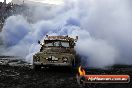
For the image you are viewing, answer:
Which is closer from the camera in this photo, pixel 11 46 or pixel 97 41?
pixel 97 41

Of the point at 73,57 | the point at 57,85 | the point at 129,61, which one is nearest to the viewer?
the point at 57,85

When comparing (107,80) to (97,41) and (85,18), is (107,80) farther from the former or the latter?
(85,18)

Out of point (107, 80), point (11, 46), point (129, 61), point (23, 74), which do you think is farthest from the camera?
point (11, 46)

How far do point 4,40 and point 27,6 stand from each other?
148 feet

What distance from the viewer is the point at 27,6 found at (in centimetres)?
8950

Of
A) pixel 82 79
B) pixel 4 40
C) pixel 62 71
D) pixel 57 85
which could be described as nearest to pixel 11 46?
pixel 4 40

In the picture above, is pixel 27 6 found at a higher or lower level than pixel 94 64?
higher

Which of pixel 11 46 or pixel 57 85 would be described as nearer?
pixel 57 85

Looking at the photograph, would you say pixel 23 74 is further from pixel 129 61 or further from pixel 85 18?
pixel 85 18

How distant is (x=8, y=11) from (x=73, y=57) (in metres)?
60.6

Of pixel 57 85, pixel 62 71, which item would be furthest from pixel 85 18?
pixel 57 85

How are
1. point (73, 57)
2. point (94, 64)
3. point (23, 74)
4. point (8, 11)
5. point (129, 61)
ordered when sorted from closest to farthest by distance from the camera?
point (23, 74) < point (73, 57) < point (94, 64) < point (129, 61) < point (8, 11)

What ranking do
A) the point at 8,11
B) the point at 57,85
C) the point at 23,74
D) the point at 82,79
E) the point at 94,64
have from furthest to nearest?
the point at 8,11 → the point at 94,64 → the point at 23,74 → the point at 57,85 → the point at 82,79

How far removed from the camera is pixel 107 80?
27.0 ft
